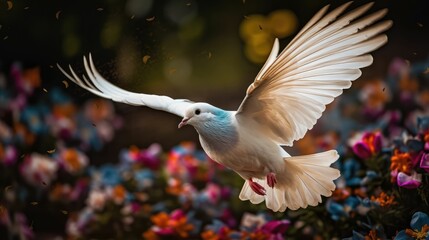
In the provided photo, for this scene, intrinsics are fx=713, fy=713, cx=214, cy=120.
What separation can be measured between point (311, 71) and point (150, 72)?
83 centimetres

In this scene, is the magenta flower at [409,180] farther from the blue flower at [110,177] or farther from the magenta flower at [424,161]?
the blue flower at [110,177]

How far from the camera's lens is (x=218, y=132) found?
94 cm

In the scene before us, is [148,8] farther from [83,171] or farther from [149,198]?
[149,198]

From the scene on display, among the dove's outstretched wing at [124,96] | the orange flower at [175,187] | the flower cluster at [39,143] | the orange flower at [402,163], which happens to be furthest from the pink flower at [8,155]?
the orange flower at [402,163]

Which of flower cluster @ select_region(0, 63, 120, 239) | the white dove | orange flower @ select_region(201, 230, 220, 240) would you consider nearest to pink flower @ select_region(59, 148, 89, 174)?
flower cluster @ select_region(0, 63, 120, 239)

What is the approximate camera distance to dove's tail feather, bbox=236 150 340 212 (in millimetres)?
977

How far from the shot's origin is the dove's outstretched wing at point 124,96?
1036mm

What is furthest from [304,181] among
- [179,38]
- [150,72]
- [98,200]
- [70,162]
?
[179,38]

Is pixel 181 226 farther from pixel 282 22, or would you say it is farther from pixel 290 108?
pixel 282 22

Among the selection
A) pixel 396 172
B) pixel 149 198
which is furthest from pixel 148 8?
pixel 396 172

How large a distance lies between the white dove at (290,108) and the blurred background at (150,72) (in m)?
0.62

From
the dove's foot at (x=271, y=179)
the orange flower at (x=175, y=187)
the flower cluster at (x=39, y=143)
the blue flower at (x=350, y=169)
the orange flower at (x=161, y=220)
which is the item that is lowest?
the flower cluster at (x=39, y=143)

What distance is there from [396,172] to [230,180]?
490mm

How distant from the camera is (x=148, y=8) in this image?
6.63ft
